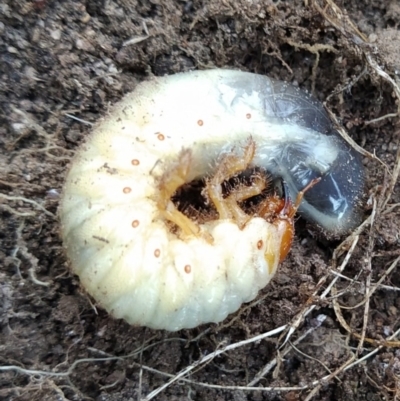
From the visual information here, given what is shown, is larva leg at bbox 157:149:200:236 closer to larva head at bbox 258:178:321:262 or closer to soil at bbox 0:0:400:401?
larva head at bbox 258:178:321:262

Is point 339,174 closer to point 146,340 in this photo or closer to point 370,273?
point 370,273

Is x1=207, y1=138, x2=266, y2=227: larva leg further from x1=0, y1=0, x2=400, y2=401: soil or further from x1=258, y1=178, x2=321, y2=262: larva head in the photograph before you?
x1=0, y1=0, x2=400, y2=401: soil

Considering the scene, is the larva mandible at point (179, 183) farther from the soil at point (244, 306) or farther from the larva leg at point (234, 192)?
the soil at point (244, 306)

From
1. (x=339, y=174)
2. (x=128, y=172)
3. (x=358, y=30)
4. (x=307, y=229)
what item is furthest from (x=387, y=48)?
(x=128, y=172)

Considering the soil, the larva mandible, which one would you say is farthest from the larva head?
the soil

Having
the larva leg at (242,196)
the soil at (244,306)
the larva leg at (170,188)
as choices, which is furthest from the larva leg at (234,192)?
the soil at (244,306)

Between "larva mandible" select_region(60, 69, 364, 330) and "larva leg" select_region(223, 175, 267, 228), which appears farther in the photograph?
"larva leg" select_region(223, 175, 267, 228)

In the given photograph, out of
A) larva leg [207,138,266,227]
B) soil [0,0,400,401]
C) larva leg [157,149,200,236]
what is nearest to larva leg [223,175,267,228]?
larva leg [207,138,266,227]
